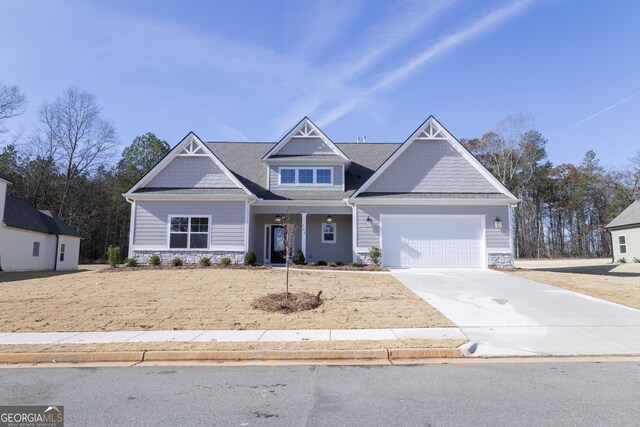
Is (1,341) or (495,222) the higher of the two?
(495,222)

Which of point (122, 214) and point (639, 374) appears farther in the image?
point (122, 214)

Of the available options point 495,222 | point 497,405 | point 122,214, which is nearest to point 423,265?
point 495,222

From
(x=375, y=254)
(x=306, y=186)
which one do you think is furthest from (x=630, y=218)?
(x=306, y=186)

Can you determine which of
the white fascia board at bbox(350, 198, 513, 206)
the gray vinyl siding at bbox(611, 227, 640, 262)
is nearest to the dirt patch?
the white fascia board at bbox(350, 198, 513, 206)

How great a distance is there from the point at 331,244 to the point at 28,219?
2015cm

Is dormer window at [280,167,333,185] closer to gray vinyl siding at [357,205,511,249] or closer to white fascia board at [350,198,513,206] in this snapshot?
white fascia board at [350,198,513,206]

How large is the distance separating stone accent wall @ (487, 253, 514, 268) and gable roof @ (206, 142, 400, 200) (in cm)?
748

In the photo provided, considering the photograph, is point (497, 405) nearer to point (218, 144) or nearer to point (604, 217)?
point (218, 144)

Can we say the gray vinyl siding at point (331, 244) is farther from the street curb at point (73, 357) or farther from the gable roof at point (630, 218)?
the gable roof at point (630, 218)

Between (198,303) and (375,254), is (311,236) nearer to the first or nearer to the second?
(375,254)

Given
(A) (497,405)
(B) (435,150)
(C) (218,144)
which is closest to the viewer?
(A) (497,405)

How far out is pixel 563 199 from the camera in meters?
47.8

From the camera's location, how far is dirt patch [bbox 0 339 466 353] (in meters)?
6.97

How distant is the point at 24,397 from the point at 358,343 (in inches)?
192
